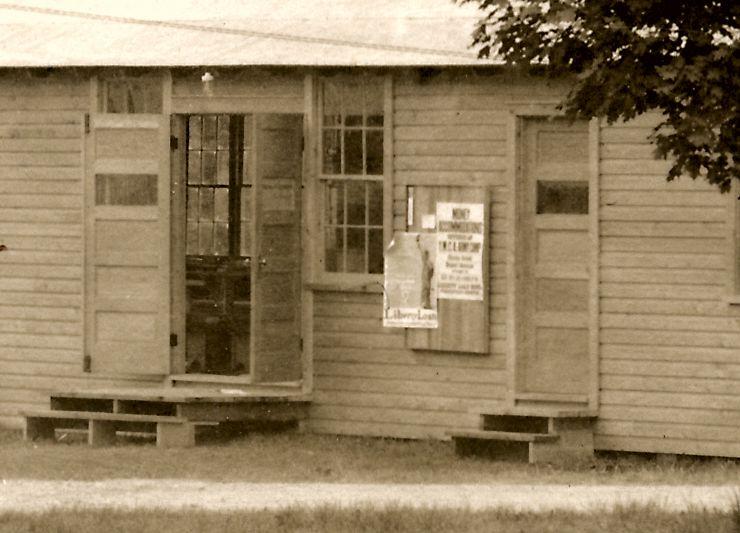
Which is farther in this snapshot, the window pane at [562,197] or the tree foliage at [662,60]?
the window pane at [562,197]

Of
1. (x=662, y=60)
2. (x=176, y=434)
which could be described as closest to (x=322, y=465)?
(x=176, y=434)

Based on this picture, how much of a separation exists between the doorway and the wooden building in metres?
0.03

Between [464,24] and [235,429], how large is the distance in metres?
3.91

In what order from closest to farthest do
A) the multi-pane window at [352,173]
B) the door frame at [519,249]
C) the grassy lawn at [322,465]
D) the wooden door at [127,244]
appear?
the grassy lawn at [322,465]
the door frame at [519,249]
the multi-pane window at [352,173]
the wooden door at [127,244]

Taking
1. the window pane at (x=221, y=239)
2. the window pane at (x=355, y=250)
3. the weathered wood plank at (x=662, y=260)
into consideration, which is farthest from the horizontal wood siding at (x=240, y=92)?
the weathered wood plank at (x=662, y=260)

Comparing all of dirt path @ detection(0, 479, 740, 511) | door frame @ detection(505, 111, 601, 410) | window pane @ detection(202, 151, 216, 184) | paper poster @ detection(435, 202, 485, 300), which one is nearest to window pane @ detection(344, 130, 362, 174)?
paper poster @ detection(435, 202, 485, 300)

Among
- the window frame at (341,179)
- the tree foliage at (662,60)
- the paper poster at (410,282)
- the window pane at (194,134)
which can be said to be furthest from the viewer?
the window pane at (194,134)

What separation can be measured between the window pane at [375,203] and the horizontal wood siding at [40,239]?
2567 millimetres

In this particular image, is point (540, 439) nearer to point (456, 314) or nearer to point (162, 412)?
point (456, 314)

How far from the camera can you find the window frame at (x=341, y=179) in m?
16.7

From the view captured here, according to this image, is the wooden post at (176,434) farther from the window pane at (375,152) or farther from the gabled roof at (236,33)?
the gabled roof at (236,33)

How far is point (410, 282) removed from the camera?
16609mm

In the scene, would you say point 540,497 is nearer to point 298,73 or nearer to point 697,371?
point 697,371

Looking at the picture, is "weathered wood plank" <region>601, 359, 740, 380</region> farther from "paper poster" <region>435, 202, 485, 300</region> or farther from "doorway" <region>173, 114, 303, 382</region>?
"doorway" <region>173, 114, 303, 382</region>
